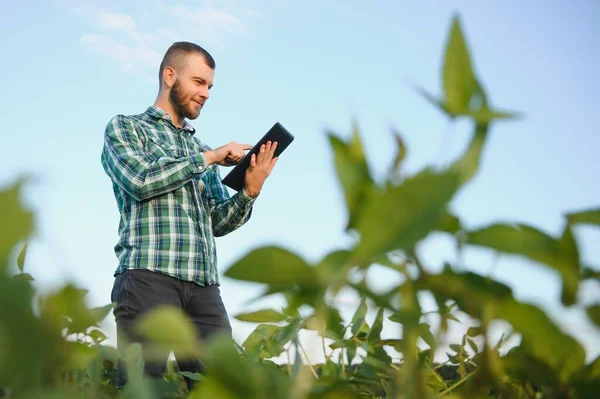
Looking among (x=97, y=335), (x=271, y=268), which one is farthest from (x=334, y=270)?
(x=97, y=335)

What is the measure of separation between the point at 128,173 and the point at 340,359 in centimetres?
254

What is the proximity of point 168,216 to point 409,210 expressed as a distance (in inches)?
114

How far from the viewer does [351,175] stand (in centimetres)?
30

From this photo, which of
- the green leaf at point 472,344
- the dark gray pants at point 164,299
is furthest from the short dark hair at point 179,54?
the green leaf at point 472,344

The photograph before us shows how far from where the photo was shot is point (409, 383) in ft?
0.91

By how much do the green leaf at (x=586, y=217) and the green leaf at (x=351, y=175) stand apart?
0.10m

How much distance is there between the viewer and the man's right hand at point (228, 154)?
2.95 meters

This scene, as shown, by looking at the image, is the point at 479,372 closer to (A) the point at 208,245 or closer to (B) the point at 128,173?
(B) the point at 128,173

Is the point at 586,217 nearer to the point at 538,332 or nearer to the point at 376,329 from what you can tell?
the point at 538,332

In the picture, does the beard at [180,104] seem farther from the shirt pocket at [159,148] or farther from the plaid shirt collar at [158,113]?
the shirt pocket at [159,148]

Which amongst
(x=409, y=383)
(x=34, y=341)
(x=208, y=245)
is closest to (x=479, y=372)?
(x=409, y=383)

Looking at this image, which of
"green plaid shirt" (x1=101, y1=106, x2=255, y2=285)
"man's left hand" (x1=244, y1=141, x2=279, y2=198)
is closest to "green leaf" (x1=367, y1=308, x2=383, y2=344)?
"green plaid shirt" (x1=101, y1=106, x2=255, y2=285)

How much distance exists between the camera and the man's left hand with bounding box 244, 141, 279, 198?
3008mm

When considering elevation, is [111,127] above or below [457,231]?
above
